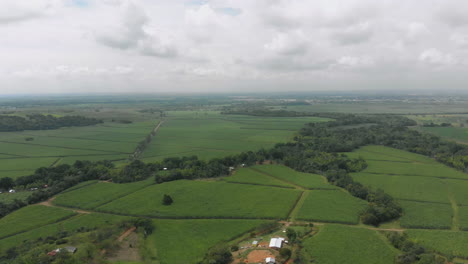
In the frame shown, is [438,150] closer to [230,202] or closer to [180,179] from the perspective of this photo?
[230,202]

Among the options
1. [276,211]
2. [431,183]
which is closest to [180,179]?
[276,211]

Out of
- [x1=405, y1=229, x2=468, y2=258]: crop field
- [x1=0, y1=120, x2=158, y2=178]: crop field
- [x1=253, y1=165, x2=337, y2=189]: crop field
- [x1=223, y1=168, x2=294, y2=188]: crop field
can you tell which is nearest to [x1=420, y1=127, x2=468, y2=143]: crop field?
[x1=253, y1=165, x2=337, y2=189]: crop field

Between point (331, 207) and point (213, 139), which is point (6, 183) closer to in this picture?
point (331, 207)

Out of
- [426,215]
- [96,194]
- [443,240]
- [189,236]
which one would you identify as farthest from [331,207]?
[96,194]

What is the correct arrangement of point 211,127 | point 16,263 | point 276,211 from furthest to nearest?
point 211,127
point 276,211
point 16,263

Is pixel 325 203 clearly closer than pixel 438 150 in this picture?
Yes

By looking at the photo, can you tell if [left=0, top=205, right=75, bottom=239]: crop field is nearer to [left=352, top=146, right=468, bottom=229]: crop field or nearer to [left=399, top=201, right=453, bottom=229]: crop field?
[left=399, top=201, right=453, bottom=229]: crop field

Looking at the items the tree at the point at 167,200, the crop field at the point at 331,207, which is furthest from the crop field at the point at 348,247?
the tree at the point at 167,200

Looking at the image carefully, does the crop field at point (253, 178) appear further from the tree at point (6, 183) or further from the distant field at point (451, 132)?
the distant field at point (451, 132)
